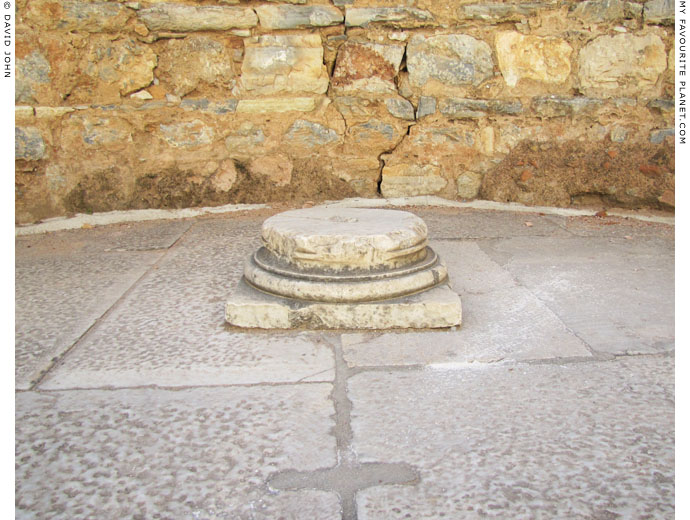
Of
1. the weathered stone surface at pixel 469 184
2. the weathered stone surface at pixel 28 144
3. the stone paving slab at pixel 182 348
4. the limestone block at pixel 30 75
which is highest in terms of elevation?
the limestone block at pixel 30 75

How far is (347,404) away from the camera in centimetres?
141

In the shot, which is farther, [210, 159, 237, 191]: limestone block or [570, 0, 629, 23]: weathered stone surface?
[210, 159, 237, 191]: limestone block

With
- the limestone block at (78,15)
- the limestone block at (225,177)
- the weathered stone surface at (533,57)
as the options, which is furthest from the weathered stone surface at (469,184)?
the limestone block at (78,15)

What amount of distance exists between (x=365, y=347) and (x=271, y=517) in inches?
29.1

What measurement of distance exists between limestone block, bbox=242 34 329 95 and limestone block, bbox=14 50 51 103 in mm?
1077

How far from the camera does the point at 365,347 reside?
5.64ft

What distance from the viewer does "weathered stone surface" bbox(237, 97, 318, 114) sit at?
334 centimetres

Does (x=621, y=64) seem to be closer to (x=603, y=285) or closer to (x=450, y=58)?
(x=450, y=58)

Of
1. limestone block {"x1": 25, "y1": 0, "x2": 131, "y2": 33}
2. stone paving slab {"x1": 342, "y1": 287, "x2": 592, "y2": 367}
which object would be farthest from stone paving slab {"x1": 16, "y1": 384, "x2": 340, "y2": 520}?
limestone block {"x1": 25, "y1": 0, "x2": 131, "y2": 33}

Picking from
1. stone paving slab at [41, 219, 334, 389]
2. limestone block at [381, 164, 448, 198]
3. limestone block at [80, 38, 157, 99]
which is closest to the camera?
stone paving slab at [41, 219, 334, 389]

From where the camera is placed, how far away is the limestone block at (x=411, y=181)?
3.49 metres

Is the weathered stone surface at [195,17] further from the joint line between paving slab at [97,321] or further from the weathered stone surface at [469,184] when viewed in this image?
the weathered stone surface at [469,184]

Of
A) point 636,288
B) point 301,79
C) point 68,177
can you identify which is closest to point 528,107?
point 301,79

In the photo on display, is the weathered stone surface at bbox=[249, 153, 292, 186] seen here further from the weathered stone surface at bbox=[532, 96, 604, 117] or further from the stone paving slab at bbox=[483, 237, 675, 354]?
the weathered stone surface at bbox=[532, 96, 604, 117]
